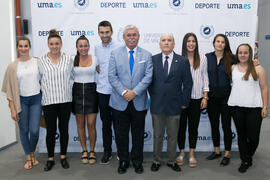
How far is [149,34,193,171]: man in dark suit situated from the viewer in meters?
2.68

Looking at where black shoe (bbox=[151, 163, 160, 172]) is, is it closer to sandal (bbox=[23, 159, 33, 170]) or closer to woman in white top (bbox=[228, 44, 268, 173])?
woman in white top (bbox=[228, 44, 268, 173])

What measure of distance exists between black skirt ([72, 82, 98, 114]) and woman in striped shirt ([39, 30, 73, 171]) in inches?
3.4

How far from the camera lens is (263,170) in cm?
296

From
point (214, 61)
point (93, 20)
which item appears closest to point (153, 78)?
point (214, 61)

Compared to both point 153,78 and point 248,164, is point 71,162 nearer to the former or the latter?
point 153,78

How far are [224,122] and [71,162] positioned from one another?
2.12 metres

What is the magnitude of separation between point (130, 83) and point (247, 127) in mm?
1479

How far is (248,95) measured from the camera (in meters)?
2.71

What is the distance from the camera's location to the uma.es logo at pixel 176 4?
11.3ft

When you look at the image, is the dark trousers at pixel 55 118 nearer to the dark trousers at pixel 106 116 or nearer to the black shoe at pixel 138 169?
the dark trousers at pixel 106 116

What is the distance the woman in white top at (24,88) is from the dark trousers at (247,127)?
241 centimetres

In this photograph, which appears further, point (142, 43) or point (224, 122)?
point (142, 43)

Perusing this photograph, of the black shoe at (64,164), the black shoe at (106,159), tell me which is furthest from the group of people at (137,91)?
the black shoe at (106,159)


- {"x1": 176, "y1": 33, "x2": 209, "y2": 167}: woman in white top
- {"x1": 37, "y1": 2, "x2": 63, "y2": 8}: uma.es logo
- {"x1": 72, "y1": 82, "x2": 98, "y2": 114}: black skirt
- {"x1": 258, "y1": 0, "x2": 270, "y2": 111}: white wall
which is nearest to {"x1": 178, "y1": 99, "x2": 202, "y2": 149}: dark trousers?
{"x1": 176, "y1": 33, "x2": 209, "y2": 167}: woman in white top
